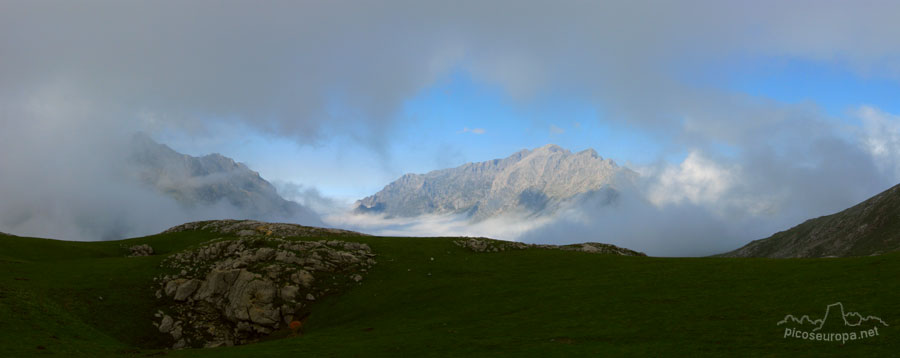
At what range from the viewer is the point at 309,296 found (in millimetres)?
67312

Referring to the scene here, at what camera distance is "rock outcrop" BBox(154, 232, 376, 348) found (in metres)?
63.0

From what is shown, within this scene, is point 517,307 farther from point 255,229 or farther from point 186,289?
point 255,229

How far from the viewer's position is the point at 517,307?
5259 cm

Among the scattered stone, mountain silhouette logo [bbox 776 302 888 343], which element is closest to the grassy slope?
mountain silhouette logo [bbox 776 302 888 343]

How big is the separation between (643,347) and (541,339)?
8553 millimetres

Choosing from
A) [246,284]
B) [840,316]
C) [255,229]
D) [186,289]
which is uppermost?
[255,229]

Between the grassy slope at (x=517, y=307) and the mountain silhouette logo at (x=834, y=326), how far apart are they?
966 millimetres

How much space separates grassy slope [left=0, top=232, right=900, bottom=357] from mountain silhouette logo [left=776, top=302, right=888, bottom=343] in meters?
0.97

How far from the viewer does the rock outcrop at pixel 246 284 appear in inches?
2479

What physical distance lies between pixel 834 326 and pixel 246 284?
217ft

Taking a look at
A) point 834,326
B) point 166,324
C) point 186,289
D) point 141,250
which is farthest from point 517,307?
point 141,250

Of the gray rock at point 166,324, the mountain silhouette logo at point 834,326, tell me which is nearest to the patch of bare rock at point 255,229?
the gray rock at point 166,324

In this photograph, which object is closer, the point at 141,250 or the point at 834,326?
the point at 834,326

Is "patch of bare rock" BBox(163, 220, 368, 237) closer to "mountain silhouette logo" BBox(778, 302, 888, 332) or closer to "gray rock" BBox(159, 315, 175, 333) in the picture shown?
"gray rock" BBox(159, 315, 175, 333)
